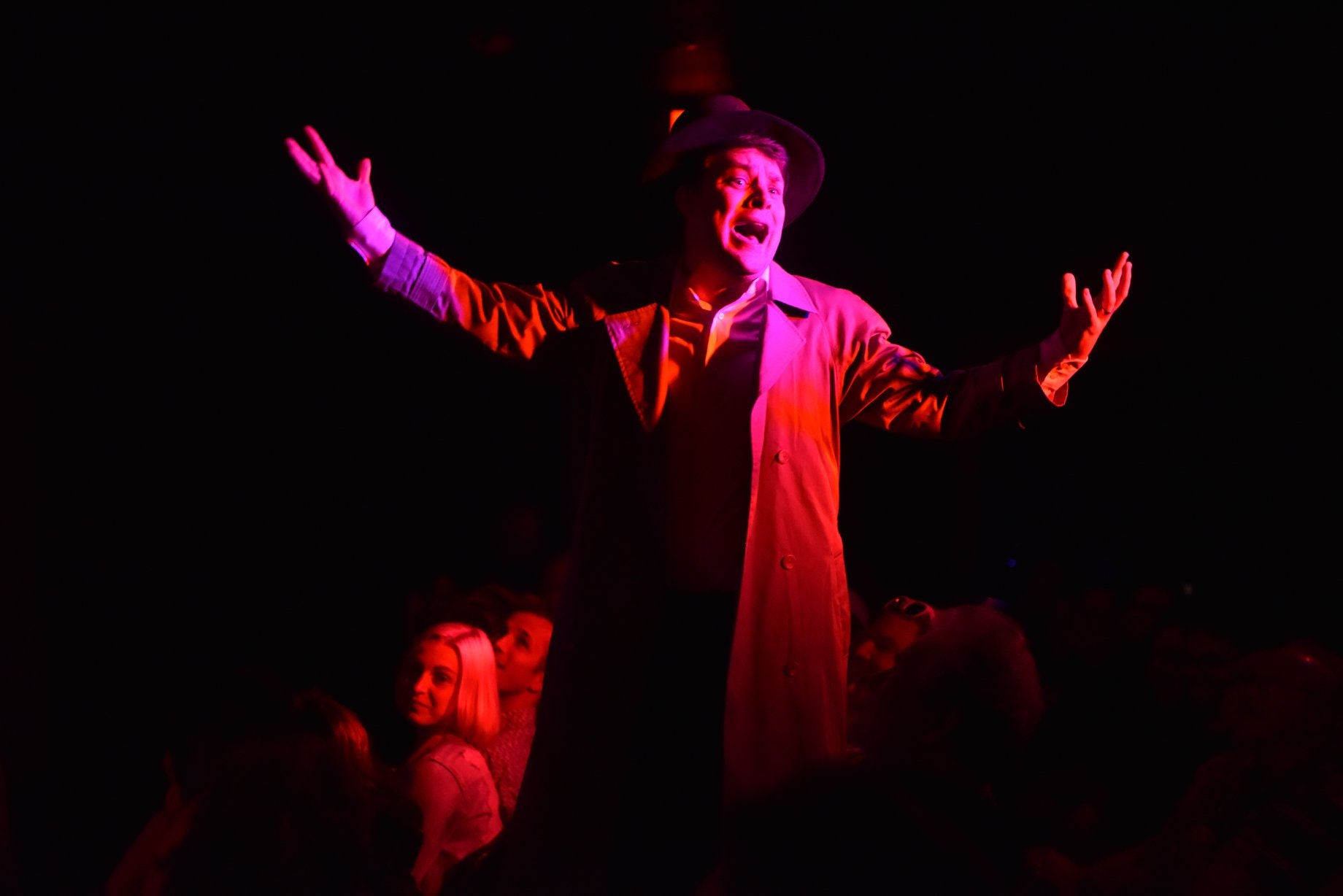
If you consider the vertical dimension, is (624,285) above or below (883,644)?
above

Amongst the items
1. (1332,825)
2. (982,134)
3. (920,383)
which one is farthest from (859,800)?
(982,134)

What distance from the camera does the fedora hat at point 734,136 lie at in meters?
Result: 2.14

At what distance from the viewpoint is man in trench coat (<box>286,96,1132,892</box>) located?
2.00 meters

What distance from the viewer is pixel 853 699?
10.9 ft

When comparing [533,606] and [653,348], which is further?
[533,606]

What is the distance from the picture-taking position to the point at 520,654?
343 cm

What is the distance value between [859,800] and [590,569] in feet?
3.24

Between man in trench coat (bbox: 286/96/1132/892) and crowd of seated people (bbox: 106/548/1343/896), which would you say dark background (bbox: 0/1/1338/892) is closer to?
crowd of seated people (bbox: 106/548/1343/896)

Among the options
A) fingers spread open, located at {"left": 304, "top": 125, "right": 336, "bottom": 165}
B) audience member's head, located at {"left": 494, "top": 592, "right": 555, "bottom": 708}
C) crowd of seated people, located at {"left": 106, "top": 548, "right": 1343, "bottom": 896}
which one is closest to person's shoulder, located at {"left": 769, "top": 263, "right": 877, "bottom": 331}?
crowd of seated people, located at {"left": 106, "top": 548, "right": 1343, "bottom": 896}

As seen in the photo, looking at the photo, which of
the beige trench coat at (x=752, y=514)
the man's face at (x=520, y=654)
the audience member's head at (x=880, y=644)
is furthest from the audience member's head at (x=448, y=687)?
the audience member's head at (x=880, y=644)

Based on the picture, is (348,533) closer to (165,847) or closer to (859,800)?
(165,847)

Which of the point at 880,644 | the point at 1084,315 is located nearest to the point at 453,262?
the point at 880,644

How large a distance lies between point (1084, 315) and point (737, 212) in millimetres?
721

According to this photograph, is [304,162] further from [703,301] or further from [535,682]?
[535,682]
